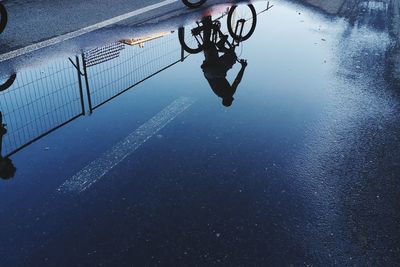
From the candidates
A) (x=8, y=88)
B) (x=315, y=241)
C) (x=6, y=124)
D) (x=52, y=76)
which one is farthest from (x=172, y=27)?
(x=315, y=241)

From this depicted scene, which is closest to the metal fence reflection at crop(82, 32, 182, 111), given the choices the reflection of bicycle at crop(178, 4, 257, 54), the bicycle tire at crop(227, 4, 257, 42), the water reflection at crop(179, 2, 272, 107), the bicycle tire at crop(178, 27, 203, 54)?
the bicycle tire at crop(178, 27, 203, 54)

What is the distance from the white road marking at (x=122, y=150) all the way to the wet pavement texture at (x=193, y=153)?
0.06 ft

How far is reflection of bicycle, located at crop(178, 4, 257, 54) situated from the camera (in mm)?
7566

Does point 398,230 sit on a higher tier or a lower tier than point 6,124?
lower

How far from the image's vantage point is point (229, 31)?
8.48 metres

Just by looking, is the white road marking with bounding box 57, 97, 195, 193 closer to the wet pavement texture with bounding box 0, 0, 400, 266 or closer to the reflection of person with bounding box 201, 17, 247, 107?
the wet pavement texture with bounding box 0, 0, 400, 266

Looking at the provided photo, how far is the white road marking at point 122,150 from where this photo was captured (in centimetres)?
391

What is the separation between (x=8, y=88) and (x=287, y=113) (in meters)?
4.22

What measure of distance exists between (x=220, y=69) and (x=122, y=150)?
281cm

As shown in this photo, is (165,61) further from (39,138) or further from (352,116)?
(352,116)

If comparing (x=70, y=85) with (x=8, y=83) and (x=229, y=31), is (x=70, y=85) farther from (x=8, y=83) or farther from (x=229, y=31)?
(x=229, y=31)

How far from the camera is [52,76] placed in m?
6.04

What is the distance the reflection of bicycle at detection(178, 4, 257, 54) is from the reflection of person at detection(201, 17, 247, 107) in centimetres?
13

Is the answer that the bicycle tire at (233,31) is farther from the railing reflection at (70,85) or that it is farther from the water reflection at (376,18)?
the water reflection at (376,18)
